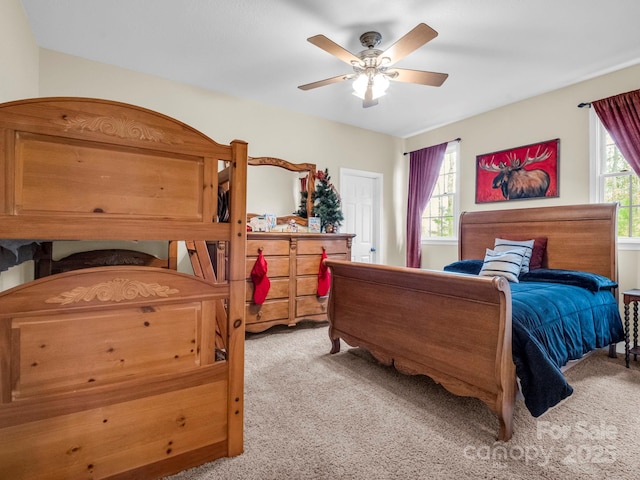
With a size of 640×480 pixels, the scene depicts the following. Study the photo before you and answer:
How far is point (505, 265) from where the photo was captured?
3.26 metres

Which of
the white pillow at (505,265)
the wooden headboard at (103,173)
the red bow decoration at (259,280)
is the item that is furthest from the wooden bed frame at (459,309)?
the wooden headboard at (103,173)

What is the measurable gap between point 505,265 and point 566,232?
838mm

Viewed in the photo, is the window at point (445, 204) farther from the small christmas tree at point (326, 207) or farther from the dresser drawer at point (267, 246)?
the dresser drawer at point (267, 246)

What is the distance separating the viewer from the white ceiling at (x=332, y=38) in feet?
8.07

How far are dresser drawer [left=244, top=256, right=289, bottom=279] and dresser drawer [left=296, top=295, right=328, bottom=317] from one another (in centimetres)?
39

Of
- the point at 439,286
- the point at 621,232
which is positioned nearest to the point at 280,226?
the point at 439,286

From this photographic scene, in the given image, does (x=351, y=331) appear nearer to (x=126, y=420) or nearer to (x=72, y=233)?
(x=126, y=420)

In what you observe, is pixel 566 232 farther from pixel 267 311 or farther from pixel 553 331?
pixel 267 311

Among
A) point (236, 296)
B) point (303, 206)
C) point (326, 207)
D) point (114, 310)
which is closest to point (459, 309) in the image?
point (236, 296)

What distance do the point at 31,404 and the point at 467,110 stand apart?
16.5ft

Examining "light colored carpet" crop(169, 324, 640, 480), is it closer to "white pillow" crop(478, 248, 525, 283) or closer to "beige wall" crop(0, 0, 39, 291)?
"white pillow" crop(478, 248, 525, 283)

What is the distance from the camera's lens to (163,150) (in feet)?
4.84

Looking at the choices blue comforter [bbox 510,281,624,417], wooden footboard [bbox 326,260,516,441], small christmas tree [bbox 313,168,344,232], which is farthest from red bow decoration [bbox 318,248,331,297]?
blue comforter [bbox 510,281,624,417]

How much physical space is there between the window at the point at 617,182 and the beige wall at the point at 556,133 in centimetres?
10
